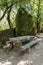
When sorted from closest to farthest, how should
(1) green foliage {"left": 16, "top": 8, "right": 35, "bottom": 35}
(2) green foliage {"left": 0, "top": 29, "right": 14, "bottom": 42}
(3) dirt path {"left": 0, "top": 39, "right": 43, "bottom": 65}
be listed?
1. (3) dirt path {"left": 0, "top": 39, "right": 43, "bottom": 65}
2. (2) green foliage {"left": 0, "top": 29, "right": 14, "bottom": 42}
3. (1) green foliage {"left": 16, "top": 8, "right": 35, "bottom": 35}

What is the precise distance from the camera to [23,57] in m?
7.00

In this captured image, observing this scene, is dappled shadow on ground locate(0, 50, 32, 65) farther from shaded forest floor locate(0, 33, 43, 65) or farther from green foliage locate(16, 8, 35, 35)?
green foliage locate(16, 8, 35, 35)

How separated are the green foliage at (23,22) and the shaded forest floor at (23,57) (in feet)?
7.45

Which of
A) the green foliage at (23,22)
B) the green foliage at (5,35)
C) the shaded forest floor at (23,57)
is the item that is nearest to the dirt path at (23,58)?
the shaded forest floor at (23,57)

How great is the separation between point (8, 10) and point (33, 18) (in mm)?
1701

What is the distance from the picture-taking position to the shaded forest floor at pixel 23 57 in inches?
255

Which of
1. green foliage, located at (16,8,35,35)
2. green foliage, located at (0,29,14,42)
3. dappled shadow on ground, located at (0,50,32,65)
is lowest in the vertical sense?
dappled shadow on ground, located at (0,50,32,65)

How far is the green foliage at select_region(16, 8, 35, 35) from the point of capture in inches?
393

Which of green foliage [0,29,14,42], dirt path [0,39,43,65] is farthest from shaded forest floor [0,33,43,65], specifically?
green foliage [0,29,14,42]

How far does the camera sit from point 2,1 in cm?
938

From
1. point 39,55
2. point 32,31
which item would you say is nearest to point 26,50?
point 39,55

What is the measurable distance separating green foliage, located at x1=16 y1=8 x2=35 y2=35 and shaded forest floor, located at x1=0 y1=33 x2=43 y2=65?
227 cm

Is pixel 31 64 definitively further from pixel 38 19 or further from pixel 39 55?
pixel 38 19

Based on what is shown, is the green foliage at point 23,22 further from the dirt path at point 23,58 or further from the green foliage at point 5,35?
the dirt path at point 23,58
